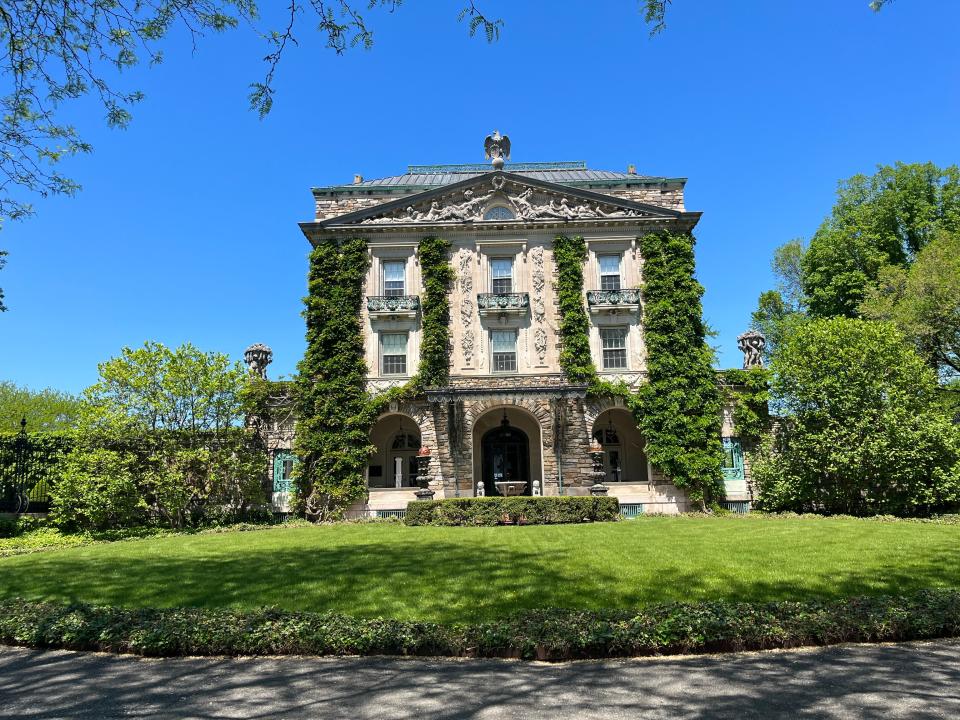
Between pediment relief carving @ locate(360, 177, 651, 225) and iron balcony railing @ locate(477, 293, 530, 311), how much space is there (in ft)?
11.7

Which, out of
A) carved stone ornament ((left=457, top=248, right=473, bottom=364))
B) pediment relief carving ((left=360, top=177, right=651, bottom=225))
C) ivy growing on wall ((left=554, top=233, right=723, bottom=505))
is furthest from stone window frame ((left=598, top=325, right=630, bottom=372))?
carved stone ornament ((left=457, top=248, right=473, bottom=364))

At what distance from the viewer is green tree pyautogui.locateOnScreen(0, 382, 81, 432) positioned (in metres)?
46.0

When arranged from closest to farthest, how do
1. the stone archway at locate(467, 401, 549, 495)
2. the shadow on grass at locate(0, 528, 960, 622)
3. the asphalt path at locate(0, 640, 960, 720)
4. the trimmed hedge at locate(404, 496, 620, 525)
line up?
the asphalt path at locate(0, 640, 960, 720) → the shadow on grass at locate(0, 528, 960, 622) → the trimmed hedge at locate(404, 496, 620, 525) → the stone archway at locate(467, 401, 549, 495)

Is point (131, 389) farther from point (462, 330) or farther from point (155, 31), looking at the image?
point (155, 31)

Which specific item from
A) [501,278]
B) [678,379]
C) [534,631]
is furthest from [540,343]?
[534,631]

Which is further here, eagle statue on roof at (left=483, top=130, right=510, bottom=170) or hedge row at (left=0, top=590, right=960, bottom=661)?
eagle statue on roof at (left=483, top=130, right=510, bottom=170)

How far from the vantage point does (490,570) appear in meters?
10.6

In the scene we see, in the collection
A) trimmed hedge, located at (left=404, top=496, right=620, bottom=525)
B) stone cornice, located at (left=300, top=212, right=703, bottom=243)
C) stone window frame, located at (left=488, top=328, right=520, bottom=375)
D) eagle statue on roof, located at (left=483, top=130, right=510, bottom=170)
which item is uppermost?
eagle statue on roof, located at (left=483, top=130, right=510, bottom=170)

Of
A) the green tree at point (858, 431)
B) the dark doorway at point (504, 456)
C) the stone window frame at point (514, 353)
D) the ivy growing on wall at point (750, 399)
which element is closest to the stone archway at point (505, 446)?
the dark doorway at point (504, 456)

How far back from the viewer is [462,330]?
27.3m

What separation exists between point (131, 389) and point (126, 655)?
17803 millimetres

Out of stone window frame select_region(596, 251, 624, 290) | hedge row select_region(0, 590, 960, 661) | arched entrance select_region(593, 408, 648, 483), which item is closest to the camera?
hedge row select_region(0, 590, 960, 661)

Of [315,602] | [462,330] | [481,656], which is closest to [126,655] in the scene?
[315,602]

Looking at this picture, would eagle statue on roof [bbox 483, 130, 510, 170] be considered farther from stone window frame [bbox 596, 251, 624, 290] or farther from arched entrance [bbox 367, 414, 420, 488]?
arched entrance [bbox 367, 414, 420, 488]
